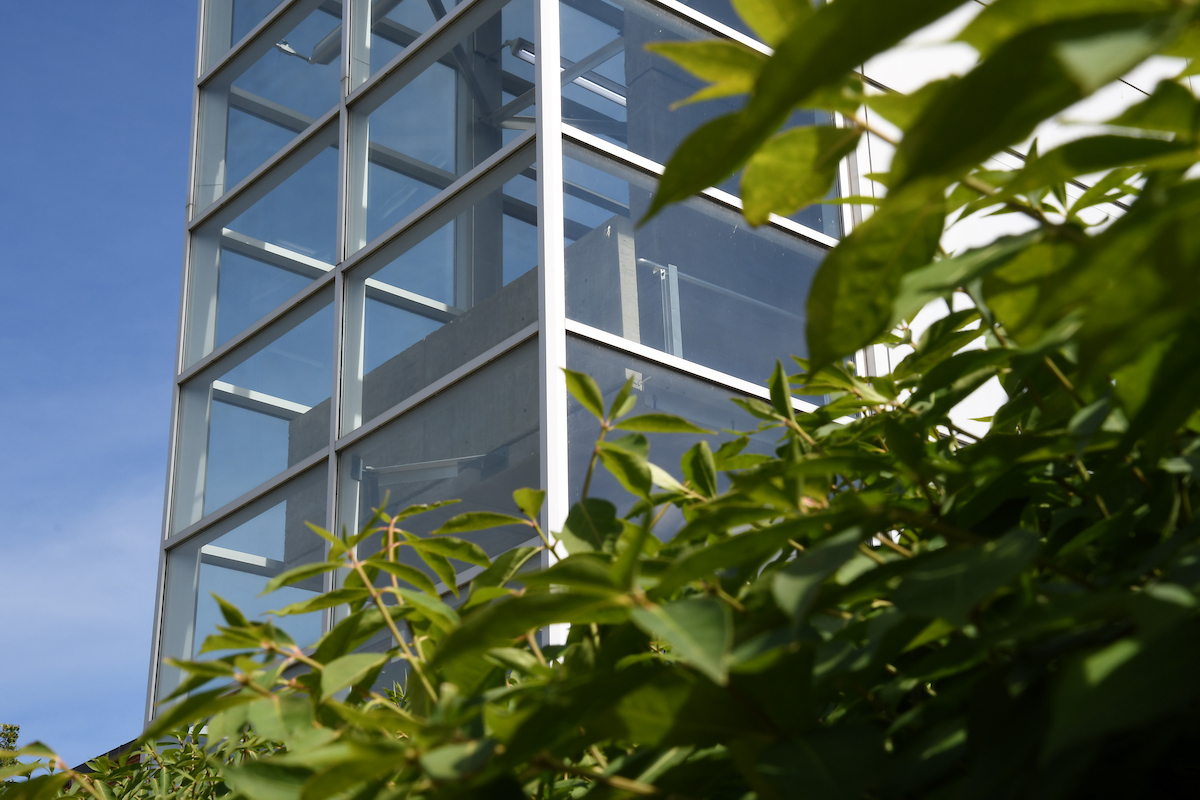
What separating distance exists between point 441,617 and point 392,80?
5.05 metres

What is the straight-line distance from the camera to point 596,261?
4.20 m

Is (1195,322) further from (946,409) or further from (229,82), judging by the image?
(229,82)

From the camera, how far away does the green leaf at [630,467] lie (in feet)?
2.31

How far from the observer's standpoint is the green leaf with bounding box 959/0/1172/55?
32 cm

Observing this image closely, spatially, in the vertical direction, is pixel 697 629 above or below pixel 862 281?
below

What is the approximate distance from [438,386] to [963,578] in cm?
417

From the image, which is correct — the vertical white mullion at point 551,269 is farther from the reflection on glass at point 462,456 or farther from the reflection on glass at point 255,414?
the reflection on glass at point 255,414

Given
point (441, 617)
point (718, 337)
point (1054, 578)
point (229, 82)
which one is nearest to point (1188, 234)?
point (1054, 578)

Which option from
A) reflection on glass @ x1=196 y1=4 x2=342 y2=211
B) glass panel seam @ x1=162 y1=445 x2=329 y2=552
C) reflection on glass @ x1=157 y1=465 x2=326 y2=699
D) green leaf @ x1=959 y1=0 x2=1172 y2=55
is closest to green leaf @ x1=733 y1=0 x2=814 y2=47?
green leaf @ x1=959 y1=0 x2=1172 y2=55

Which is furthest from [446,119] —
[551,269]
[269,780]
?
[269,780]

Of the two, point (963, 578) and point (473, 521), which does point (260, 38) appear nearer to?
point (473, 521)

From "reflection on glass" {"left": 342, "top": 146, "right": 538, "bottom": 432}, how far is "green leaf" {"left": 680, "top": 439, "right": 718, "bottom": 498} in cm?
339

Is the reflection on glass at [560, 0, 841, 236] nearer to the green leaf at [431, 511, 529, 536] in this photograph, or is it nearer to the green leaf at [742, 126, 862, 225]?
the green leaf at [431, 511, 529, 536]

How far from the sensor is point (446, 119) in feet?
16.3
